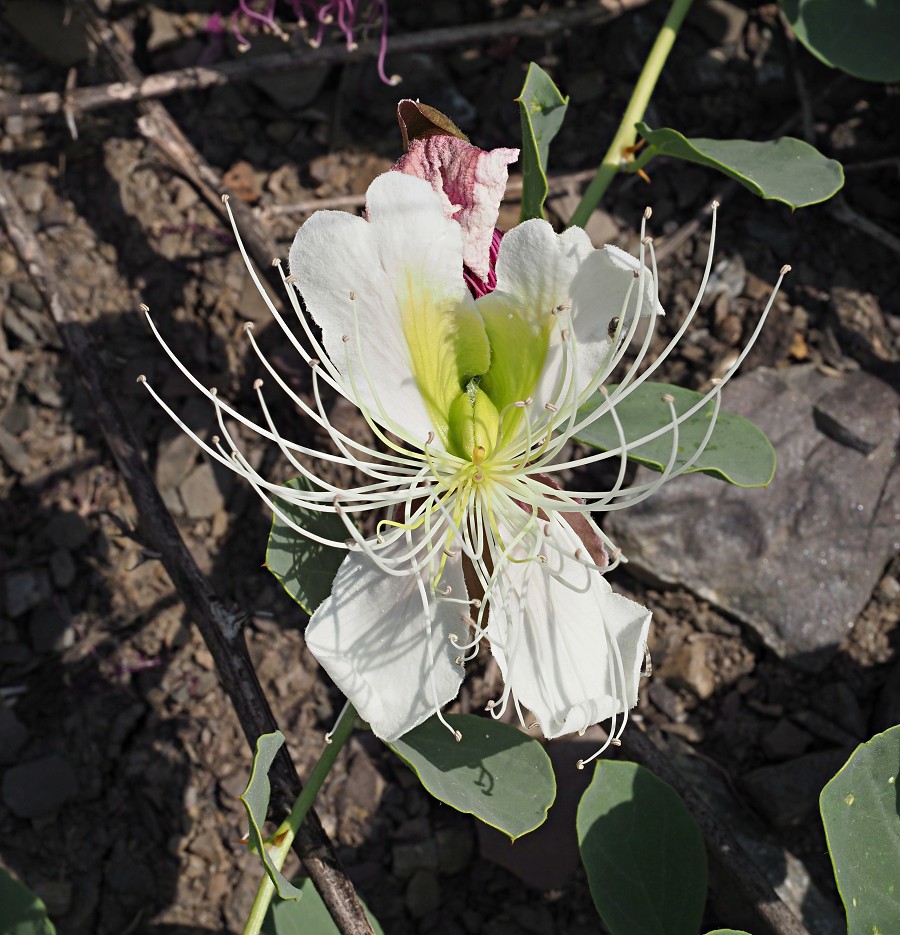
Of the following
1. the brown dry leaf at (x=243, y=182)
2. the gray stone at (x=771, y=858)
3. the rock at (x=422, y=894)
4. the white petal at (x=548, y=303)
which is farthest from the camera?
the brown dry leaf at (x=243, y=182)

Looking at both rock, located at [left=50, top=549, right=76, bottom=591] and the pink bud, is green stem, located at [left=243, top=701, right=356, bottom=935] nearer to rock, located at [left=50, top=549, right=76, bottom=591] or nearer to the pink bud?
the pink bud

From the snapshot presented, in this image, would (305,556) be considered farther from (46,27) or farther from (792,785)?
(46,27)

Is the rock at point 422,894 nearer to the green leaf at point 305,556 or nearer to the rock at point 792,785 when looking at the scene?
the rock at point 792,785

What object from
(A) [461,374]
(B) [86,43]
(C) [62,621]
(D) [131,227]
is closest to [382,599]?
(A) [461,374]

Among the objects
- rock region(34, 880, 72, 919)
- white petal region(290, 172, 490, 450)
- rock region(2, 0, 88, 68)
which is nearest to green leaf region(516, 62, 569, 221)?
white petal region(290, 172, 490, 450)

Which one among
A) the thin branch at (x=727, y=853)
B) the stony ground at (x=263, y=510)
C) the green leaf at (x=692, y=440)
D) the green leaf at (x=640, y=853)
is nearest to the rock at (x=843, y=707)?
the stony ground at (x=263, y=510)

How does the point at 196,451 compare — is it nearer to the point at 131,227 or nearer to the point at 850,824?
the point at 131,227
